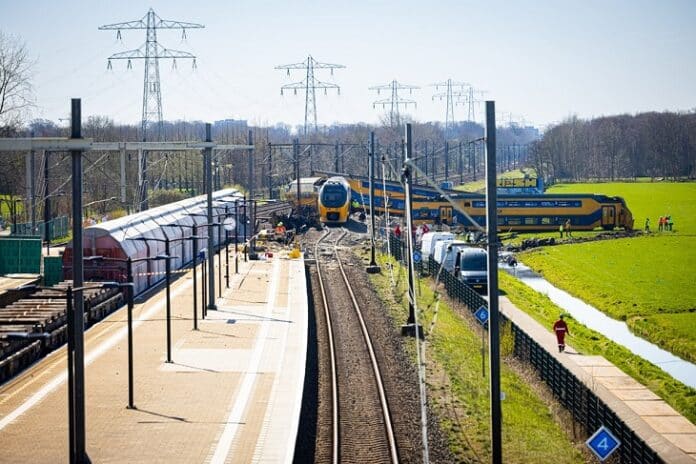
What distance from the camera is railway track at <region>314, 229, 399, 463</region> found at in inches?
625

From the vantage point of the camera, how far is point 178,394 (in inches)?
774

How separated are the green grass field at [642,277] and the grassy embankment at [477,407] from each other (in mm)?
7910

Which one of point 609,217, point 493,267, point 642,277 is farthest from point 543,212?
point 493,267

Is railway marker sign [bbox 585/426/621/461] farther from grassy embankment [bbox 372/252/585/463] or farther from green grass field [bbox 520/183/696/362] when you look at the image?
green grass field [bbox 520/183/696/362]

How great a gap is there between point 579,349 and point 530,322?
4.44 metres

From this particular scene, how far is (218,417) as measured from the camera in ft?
58.6

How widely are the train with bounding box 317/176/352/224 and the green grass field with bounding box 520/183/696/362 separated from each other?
12.5 meters

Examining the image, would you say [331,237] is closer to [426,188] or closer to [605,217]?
[426,188]

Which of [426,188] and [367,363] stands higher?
[426,188]

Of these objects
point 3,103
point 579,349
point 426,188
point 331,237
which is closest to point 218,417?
point 579,349

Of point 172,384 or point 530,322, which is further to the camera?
point 530,322

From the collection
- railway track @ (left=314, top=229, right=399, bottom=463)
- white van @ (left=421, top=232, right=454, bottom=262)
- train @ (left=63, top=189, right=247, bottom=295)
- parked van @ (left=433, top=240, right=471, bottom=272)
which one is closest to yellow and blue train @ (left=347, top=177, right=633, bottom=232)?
white van @ (left=421, top=232, right=454, bottom=262)

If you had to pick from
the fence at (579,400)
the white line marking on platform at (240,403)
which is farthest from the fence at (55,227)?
the fence at (579,400)

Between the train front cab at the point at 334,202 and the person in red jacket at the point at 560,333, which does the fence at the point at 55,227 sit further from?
the person in red jacket at the point at 560,333
